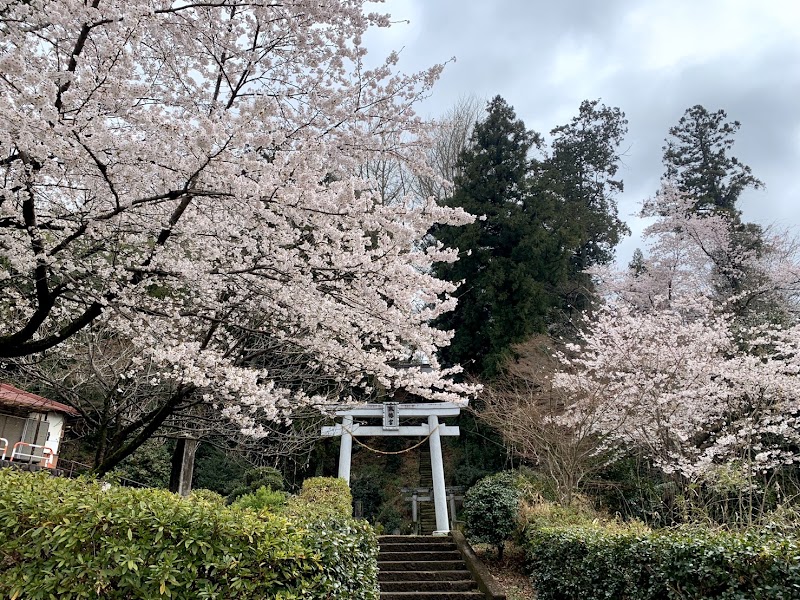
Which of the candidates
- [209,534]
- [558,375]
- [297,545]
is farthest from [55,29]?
[558,375]

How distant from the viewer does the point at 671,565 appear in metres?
4.24

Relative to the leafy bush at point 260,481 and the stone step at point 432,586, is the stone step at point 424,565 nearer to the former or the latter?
the stone step at point 432,586

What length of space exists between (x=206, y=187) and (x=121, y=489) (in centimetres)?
209

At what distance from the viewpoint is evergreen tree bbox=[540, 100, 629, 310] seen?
18281 millimetres

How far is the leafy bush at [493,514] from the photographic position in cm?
914

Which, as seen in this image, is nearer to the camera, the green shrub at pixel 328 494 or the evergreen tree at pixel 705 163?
the green shrub at pixel 328 494

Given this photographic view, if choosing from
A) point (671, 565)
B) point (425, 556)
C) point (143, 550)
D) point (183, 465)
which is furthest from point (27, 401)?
point (671, 565)

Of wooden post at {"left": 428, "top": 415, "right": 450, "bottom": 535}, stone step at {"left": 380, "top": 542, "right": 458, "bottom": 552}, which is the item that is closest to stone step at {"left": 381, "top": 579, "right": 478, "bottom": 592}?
stone step at {"left": 380, "top": 542, "right": 458, "bottom": 552}

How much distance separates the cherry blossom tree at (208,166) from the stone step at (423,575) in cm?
468

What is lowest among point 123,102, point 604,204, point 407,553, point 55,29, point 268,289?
point 407,553

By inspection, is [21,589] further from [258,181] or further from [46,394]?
[46,394]

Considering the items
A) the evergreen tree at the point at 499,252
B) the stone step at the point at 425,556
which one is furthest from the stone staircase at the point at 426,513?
the stone step at the point at 425,556

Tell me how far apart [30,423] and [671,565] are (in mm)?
11692

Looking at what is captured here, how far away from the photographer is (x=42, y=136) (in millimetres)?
2980
